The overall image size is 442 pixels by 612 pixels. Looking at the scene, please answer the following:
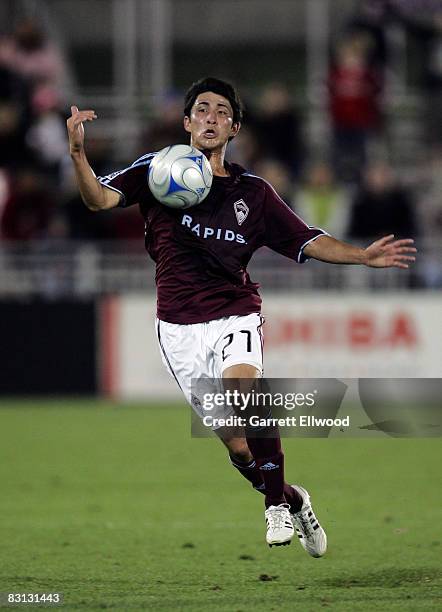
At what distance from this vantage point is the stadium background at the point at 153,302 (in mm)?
8602

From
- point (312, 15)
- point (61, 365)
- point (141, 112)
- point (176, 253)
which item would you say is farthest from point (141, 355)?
point (176, 253)

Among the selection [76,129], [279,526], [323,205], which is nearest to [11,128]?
[323,205]

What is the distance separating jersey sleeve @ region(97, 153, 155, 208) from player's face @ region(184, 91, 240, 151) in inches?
10.3

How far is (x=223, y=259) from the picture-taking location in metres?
6.78

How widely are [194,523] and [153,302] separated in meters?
6.92

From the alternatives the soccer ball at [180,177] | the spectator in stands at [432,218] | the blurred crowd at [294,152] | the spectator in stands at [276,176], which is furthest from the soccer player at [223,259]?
the blurred crowd at [294,152]

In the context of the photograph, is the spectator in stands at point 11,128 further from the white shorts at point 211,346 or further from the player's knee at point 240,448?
the player's knee at point 240,448

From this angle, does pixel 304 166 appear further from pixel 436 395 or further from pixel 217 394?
pixel 217 394

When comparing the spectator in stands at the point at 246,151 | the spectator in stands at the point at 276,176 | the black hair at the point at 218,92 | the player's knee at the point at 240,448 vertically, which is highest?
the spectator in stands at the point at 246,151

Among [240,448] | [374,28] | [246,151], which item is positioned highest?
[374,28]

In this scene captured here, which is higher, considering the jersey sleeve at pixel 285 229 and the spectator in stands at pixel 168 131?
the spectator in stands at pixel 168 131

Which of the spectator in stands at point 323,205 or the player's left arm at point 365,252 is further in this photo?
the spectator in stands at point 323,205

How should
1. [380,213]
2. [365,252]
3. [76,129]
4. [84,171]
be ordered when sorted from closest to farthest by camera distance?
[76,129], [84,171], [365,252], [380,213]

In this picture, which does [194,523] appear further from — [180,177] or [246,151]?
[246,151]
